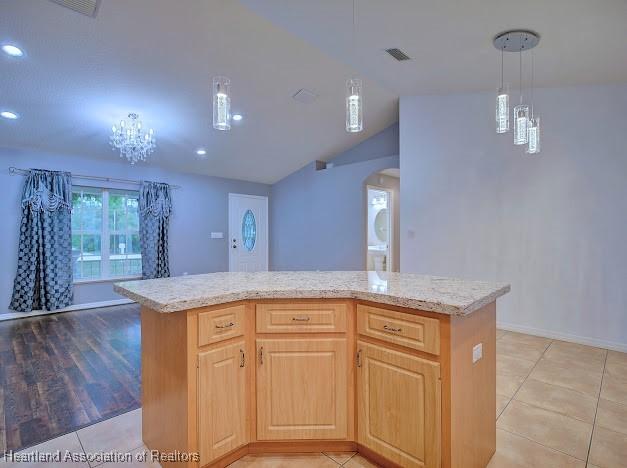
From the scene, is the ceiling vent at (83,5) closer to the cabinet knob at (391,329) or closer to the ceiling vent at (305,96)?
the ceiling vent at (305,96)

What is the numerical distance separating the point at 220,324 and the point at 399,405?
0.89 meters

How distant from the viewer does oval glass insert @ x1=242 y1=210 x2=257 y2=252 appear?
717 centimetres

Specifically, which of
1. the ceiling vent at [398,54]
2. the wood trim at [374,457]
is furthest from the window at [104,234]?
the wood trim at [374,457]

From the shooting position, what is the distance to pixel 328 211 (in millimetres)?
6250

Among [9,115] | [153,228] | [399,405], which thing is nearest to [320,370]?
[399,405]

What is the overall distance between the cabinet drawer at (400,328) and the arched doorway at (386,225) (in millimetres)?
4632

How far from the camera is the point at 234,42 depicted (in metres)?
3.14

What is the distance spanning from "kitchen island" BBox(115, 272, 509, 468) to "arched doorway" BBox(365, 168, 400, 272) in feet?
15.2

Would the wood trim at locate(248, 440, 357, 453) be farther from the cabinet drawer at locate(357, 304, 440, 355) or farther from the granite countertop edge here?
the granite countertop edge

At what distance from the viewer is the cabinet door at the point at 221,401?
147 cm

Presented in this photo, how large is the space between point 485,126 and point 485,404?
330 centimetres

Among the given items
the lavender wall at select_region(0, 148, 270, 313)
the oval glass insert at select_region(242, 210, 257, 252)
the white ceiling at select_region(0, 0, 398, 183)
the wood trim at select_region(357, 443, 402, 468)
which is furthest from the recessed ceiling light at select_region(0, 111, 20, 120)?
the wood trim at select_region(357, 443, 402, 468)

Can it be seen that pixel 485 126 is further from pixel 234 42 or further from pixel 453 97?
pixel 234 42

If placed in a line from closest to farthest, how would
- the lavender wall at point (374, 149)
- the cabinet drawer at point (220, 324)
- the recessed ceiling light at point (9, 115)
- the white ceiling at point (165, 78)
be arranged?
the cabinet drawer at point (220, 324) < the white ceiling at point (165, 78) < the recessed ceiling light at point (9, 115) < the lavender wall at point (374, 149)
